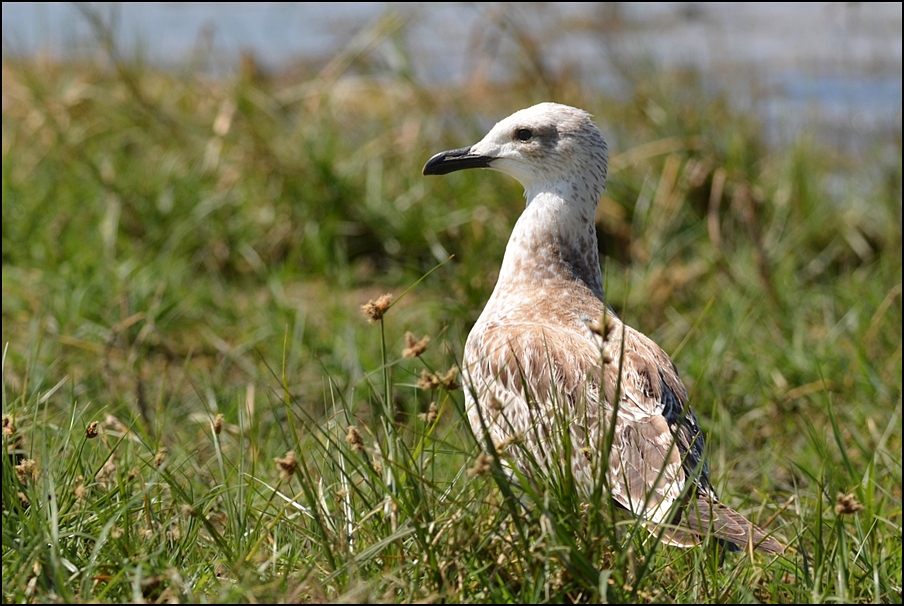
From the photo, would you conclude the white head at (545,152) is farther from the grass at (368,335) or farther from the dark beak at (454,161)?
the grass at (368,335)

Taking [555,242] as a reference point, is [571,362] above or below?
below

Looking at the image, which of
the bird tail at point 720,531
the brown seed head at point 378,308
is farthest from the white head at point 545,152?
the brown seed head at point 378,308

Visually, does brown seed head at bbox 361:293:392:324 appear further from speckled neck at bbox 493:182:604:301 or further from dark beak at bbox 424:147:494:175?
dark beak at bbox 424:147:494:175

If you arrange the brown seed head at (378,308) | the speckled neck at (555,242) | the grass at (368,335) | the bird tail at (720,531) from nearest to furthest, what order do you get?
the brown seed head at (378,308), the grass at (368,335), the bird tail at (720,531), the speckled neck at (555,242)

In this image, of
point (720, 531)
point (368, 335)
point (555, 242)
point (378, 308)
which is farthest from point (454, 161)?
point (720, 531)

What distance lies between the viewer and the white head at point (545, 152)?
3.93m

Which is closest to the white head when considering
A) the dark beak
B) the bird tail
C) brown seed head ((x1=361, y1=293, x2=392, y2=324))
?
the dark beak

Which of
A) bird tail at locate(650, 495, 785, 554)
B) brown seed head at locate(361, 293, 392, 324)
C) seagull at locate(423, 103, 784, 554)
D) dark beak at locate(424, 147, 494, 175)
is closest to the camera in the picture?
brown seed head at locate(361, 293, 392, 324)

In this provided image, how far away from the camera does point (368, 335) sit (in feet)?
17.5

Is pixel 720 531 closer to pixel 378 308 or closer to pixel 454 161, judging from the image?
pixel 378 308

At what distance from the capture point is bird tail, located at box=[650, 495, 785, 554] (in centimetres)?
273

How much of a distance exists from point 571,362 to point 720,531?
79 cm

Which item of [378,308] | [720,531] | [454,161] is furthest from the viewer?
[454,161]

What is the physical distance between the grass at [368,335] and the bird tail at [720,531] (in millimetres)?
61
